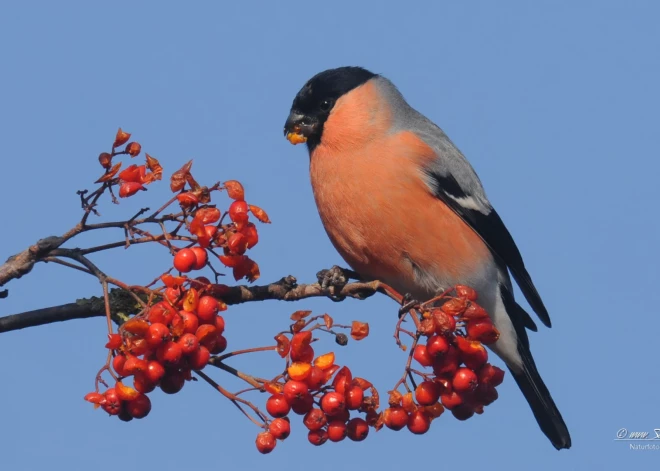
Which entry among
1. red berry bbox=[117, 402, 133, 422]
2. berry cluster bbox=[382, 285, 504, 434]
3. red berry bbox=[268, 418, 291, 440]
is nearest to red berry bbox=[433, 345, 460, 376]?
berry cluster bbox=[382, 285, 504, 434]

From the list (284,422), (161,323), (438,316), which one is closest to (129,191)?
(161,323)

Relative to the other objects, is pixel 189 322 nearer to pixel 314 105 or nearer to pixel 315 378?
pixel 315 378

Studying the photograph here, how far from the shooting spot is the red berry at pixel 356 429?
366 cm

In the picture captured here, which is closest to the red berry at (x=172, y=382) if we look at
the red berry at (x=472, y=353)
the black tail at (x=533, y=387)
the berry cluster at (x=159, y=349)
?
the berry cluster at (x=159, y=349)

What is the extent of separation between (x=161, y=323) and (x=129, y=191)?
59cm

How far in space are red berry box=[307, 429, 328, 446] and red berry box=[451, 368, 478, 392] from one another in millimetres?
653

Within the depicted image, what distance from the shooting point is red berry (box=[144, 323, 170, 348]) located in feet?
10.6

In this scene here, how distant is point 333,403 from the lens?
3.50 metres

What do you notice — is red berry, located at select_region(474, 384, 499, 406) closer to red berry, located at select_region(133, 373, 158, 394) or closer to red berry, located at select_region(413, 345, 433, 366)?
red berry, located at select_region(413, 345, 433, 366)

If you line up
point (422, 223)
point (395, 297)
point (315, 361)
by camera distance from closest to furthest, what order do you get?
point (315, 361)
point (395, 297)
point (422, 223)

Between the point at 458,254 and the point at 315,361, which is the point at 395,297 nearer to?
the point at 315,361

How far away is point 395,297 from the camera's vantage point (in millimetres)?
4219

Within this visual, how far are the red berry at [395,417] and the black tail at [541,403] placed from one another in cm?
280

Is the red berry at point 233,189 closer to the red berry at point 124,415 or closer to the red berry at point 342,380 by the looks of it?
the red berry at point 342,380
